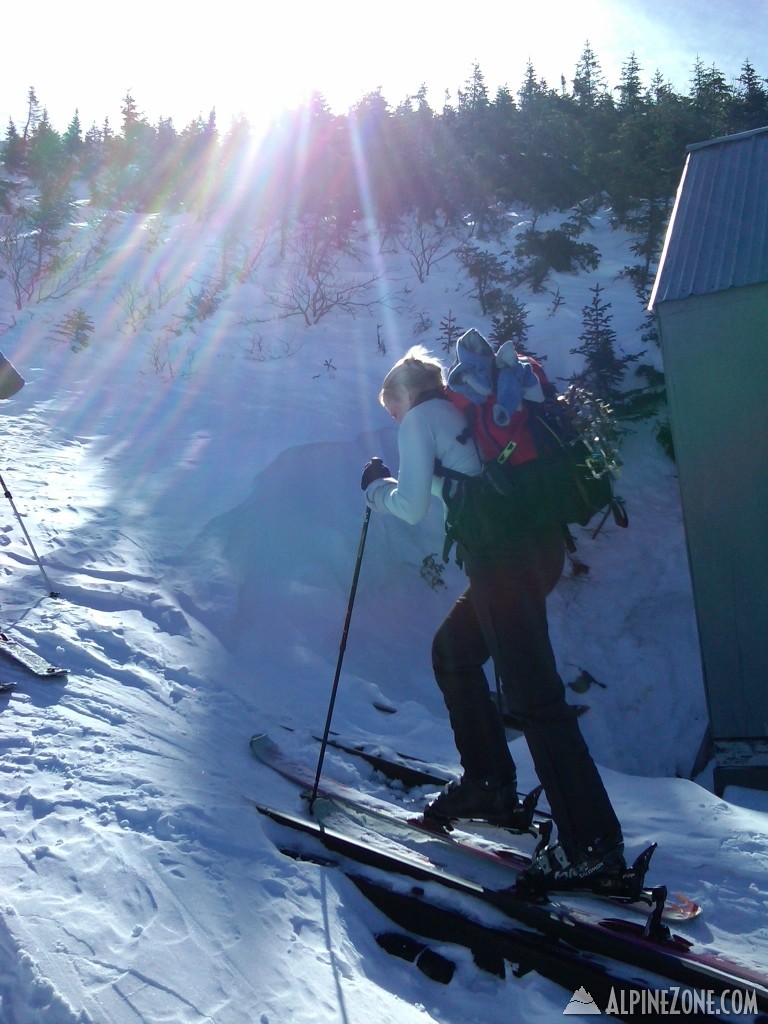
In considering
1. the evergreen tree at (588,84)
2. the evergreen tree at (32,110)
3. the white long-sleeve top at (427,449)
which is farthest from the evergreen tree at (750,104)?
the evergreen tree at (32,110)

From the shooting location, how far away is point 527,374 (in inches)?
117

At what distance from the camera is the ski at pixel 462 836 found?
9.39 ft

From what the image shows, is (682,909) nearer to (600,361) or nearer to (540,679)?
(540,679)

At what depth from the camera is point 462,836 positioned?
3.46 metres

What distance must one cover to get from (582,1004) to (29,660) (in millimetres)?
3150

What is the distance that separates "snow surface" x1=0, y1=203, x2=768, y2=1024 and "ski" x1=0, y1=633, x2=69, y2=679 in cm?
10

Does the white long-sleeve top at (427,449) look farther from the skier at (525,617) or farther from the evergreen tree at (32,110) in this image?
the evergreen tree at (32,110)

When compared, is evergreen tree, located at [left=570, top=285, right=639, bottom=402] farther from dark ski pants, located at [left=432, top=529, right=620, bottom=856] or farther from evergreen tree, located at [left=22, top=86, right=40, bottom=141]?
evergreen tree, located at [left=22, top=86, right=40, bottom=141]

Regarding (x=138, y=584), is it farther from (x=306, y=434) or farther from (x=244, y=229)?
(x=244, y=229)

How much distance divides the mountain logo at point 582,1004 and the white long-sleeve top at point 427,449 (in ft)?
5.29

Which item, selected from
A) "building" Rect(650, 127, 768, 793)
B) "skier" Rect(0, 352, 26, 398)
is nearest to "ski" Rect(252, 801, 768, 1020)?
"skier" Rect(0, 352, 26, 398)

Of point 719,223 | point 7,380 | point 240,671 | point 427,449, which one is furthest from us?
point 719,223

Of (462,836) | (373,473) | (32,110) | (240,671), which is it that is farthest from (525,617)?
(32,110)

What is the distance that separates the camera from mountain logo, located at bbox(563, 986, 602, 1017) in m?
2.38
